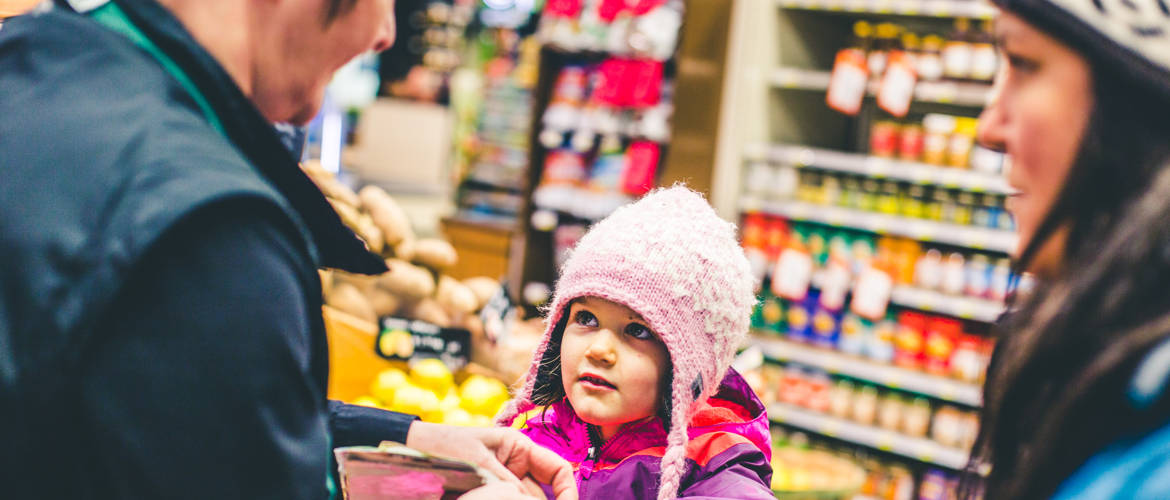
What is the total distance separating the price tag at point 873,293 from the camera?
4094 millimetres

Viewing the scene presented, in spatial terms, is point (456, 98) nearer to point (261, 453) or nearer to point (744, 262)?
point (744, 262)

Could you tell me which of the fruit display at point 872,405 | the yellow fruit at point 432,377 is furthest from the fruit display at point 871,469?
the yellow fruit at point 432,377

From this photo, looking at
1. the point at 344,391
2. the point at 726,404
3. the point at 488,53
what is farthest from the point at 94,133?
the point at 488,53

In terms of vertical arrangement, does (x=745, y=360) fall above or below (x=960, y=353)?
above

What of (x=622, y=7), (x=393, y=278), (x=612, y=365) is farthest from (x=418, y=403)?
(x=622, y=7)

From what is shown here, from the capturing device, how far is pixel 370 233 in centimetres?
269

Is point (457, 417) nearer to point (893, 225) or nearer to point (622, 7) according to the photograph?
point (893, 225)

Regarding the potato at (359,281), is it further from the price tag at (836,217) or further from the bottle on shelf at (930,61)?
the bottle on shelf at (930,61)

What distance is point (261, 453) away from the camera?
27.4 inches

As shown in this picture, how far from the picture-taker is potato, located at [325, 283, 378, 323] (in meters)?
2.53

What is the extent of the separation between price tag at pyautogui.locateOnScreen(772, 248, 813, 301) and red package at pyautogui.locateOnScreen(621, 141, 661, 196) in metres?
0.85

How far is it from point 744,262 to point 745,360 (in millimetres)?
826

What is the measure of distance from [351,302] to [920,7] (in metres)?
2.72

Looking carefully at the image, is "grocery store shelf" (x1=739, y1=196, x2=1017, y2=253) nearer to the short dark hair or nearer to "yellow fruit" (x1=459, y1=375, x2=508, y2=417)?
"yellow fruit" (x1=459, y1=375, x2=508, y2=417)
